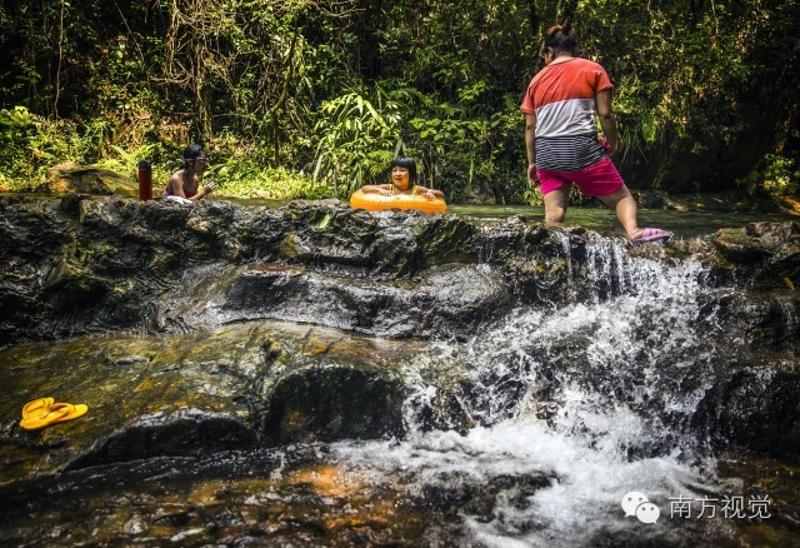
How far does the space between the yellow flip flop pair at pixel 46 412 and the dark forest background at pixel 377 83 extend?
5821mm

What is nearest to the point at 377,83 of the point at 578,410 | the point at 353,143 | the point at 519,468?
the point at 353,143

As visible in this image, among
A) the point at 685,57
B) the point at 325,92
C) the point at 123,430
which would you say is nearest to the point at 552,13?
the point at 685,57

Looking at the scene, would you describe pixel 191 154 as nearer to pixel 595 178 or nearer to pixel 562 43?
pixel 562 43

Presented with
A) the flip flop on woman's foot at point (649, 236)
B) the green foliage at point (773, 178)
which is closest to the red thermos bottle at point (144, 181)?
the flip flop on woman's foot at point (649, 236)

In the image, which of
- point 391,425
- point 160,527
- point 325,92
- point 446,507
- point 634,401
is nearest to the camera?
point 160,527

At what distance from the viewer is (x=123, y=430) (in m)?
3.03

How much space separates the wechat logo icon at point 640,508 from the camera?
2697 mm

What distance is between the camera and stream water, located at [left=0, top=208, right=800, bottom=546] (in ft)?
8.28

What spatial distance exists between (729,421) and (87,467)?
143 inches

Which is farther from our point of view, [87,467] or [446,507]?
[87,467]

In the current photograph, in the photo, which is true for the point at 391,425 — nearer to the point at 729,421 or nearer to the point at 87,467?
the point at 87,467

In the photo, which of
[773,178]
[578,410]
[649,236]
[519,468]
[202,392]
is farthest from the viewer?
[773,178]

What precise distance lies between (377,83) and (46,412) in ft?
26.4

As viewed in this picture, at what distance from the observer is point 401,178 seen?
20.7 feet
